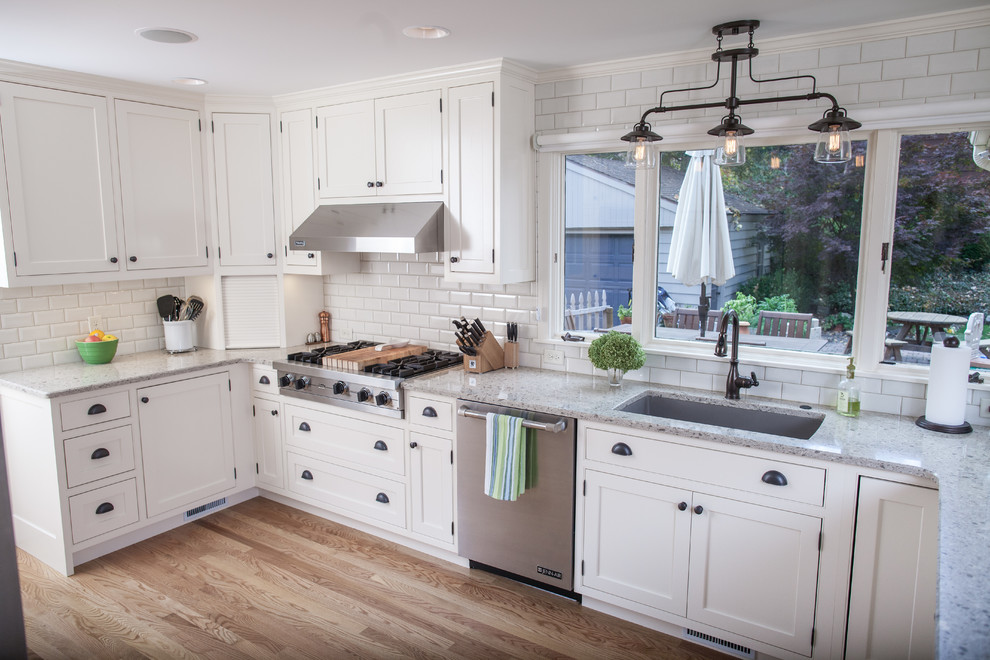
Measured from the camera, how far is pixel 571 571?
3.00m

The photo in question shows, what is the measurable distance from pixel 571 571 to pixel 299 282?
2.57 meters

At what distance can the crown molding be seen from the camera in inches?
100

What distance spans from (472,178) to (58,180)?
2195 mm

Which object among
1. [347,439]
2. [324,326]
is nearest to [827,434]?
[347,439]

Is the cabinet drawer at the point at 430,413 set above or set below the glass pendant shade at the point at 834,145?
below

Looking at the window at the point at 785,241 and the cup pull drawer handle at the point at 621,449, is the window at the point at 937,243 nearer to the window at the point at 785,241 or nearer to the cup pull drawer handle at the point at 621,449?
the window at the point at 785,241

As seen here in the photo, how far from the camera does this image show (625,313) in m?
3.53


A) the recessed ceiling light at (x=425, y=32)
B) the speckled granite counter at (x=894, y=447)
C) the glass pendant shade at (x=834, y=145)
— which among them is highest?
the recessed ceiling light at (x=425, y=32)

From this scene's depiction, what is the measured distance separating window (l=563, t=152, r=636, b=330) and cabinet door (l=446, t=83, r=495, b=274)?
46 cm

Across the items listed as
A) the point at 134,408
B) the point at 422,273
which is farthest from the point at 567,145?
the point at 134,408

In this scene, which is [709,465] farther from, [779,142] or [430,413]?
[779,142]

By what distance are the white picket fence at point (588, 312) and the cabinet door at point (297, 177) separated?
5.29 ft

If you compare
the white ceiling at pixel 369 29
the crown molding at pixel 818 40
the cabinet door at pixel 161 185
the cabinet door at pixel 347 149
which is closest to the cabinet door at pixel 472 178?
the white ceiling at pixel 369 29

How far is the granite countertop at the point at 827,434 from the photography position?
138 centimetres
